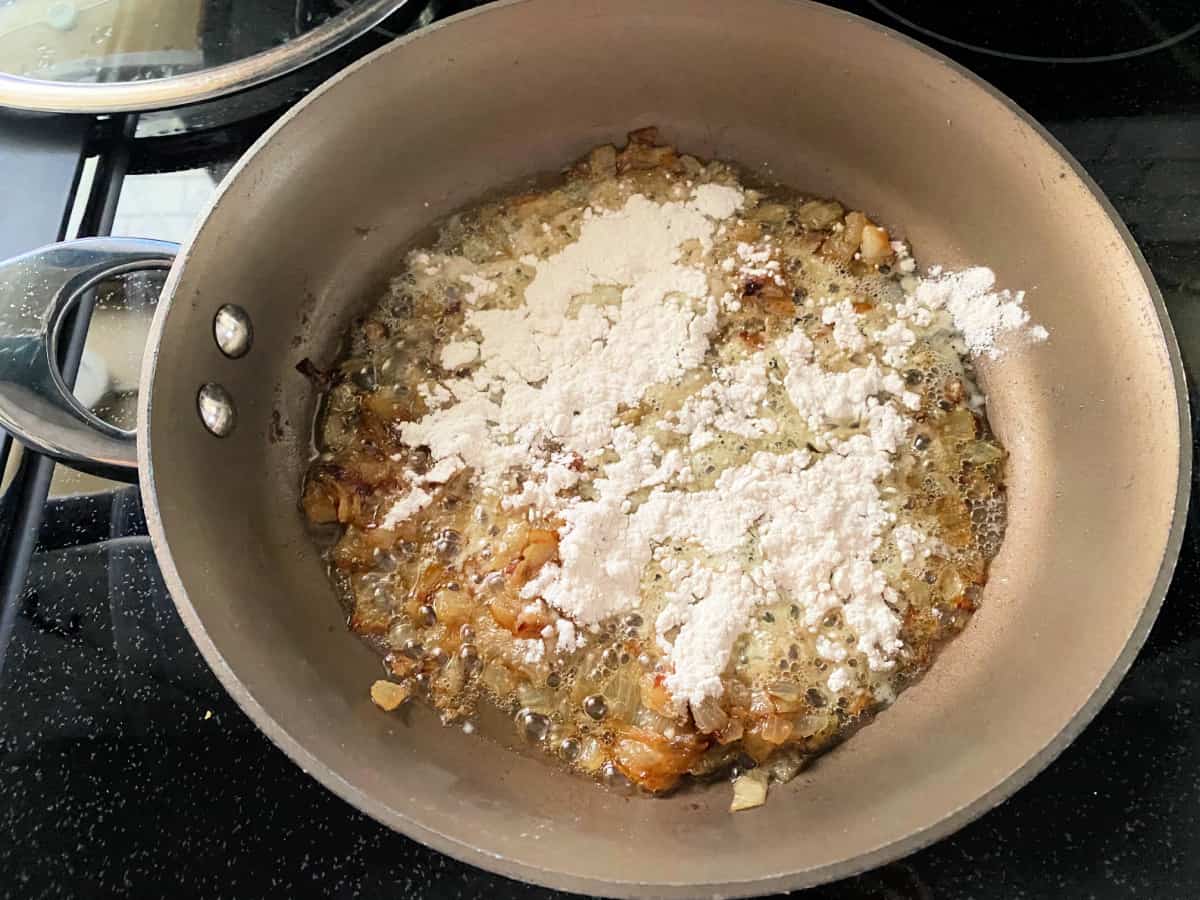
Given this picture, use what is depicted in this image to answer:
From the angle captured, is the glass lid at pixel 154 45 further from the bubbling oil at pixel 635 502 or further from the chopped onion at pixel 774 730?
the chopped onion at pixel 774 730

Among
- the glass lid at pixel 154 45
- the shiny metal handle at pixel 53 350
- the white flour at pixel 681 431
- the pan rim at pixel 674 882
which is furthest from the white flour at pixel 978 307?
the shiny metal handle at pixel 53 350

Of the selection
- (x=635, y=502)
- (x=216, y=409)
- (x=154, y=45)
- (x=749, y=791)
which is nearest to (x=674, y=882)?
(x=749, y=791)

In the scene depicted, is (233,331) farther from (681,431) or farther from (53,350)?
(681,431)

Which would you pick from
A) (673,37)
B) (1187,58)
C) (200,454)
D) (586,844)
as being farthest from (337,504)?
(1187,58)

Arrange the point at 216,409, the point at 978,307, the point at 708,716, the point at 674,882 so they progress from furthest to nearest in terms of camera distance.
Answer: the point at 978,307
the point at 216,409
the point at 708,716
the point at 674,882

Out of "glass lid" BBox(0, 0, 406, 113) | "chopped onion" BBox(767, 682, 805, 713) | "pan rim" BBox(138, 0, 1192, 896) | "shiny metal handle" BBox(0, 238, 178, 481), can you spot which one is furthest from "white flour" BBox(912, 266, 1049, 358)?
"shiny metal handle" BBox(0, 238, 178, 481)

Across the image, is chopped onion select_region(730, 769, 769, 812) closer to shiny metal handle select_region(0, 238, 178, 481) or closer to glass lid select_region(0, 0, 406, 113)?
shiny metal handle select_region(0, 238, 178, 481)
